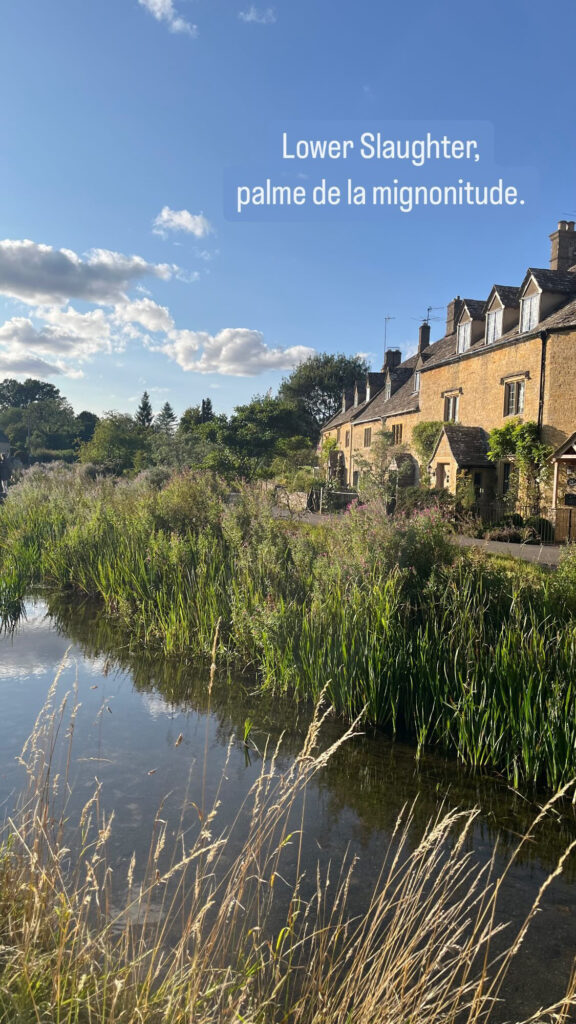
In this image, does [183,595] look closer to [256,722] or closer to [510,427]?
[256,722]

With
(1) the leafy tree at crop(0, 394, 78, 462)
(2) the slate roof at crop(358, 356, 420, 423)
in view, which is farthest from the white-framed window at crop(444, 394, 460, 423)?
(1) the leafy tree at crop(0, 394, 78, 462)

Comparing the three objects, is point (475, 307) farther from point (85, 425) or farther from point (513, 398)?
point (85, 425)

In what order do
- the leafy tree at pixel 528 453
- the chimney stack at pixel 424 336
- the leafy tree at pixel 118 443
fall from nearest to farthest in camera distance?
the leafy tree at pixel 528 453 → the chimney stack at pixel 424 336 → the leafy tree at pixel 118 443

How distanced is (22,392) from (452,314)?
114 m

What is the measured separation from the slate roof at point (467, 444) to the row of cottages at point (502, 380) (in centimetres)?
4

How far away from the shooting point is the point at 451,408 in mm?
31609

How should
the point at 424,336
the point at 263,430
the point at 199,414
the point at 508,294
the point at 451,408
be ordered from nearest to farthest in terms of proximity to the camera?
the point at 508,294 < the point at 451,408 < the point at 424,336 < the point at 263,430 < the point at 199,414

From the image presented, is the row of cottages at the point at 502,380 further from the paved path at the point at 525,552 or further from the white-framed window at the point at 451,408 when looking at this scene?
the paved path at the point at 525,552

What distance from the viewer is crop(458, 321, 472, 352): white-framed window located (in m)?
30.1

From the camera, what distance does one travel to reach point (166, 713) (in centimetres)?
711

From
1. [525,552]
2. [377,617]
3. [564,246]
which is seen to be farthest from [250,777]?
[564,246]

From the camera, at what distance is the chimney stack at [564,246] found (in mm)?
28094

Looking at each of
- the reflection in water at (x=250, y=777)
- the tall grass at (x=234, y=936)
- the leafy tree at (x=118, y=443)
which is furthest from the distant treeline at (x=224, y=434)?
the tall grass at (x=234, y=936)

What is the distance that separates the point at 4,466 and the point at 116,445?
48.6 feet
